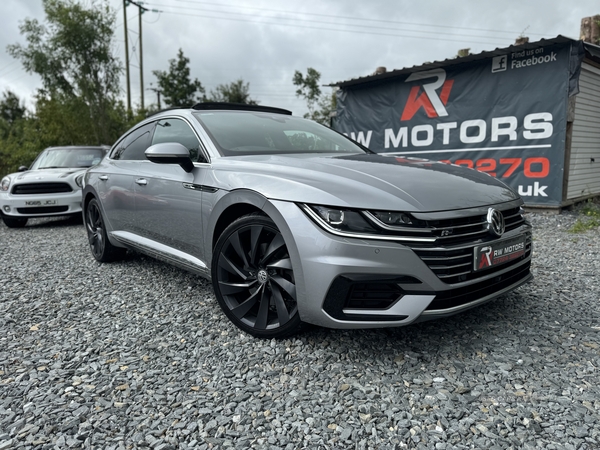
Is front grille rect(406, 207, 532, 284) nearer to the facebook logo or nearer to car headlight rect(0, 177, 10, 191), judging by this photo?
the facebook logo

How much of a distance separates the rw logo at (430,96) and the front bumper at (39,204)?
6.77 m

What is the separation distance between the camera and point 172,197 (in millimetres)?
3367

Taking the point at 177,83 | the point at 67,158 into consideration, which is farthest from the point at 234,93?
the point at 67,158

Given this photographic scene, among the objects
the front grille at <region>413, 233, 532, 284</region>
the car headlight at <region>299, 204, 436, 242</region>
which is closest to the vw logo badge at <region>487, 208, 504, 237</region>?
the front grille at <region>413, 233, 532, 284</region>

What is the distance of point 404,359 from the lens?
2441mm

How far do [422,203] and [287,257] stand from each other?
80 cm

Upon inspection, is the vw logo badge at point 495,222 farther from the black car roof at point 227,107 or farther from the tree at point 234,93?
the tree at point 234,93

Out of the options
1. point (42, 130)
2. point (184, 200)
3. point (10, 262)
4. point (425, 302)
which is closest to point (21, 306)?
point (184, 200)

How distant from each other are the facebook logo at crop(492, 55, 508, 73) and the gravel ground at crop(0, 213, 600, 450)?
18.4ft

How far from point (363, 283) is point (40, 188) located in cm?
790

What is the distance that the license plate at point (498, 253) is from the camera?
Answer: 234 centimetres

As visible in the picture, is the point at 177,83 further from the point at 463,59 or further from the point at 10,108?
the point at 463,59

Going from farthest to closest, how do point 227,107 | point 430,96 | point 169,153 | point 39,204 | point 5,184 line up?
point 430,96, point 5,184, point 39,204, point 227,107, point 169,153

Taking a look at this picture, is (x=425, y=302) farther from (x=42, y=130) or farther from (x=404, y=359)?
(x=42, y=130)
